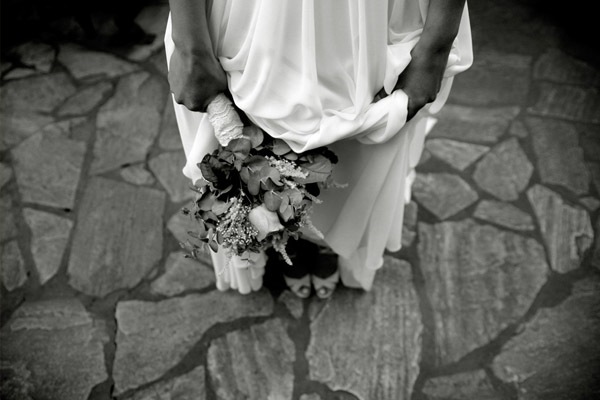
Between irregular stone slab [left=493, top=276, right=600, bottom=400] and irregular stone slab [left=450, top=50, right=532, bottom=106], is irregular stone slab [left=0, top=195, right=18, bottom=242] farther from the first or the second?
irregular stone slab [left=450, top=50, right=532, bottom=106]

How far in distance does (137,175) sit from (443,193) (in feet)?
4.98

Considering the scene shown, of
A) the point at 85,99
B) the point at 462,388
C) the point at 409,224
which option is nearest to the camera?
the point at 462,388

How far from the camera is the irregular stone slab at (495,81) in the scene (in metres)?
3.04

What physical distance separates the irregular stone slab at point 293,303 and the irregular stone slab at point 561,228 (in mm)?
1113

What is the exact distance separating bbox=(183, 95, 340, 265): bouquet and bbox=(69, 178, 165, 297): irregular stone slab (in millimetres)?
1037

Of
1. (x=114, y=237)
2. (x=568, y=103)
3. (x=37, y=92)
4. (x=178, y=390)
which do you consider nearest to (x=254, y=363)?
(x=178, y=390)

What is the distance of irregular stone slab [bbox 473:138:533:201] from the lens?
8.66 feet

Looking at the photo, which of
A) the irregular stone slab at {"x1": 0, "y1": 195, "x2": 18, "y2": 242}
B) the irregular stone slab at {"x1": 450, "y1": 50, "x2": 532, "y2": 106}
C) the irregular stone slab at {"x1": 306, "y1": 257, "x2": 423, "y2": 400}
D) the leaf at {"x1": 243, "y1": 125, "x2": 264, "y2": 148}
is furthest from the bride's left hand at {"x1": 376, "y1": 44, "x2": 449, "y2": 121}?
the irregular stone slab at {"x1": 0, "y1": 195, "x2": 18, "y2": 242}

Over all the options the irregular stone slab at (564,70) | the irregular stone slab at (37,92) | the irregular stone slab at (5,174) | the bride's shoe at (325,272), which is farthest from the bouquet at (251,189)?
the irregular stone slab at (564,70)

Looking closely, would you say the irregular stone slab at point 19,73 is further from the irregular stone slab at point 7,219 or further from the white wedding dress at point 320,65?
the white wedding dress at point 320,65

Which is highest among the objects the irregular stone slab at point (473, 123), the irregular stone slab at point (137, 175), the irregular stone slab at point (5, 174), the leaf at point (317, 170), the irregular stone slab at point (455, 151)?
the leaf at point (317, 170)

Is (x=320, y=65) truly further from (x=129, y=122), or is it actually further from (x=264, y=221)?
(x=129, y=122)

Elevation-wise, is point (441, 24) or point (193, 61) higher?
point (441, 24)

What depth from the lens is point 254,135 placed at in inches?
58.5
